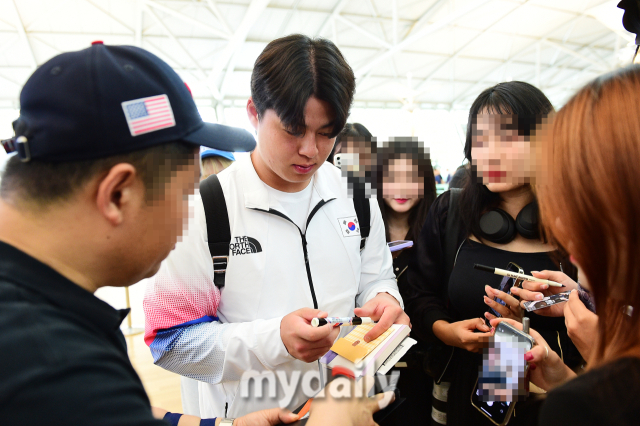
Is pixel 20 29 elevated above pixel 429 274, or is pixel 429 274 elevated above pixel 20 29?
pixel 20 29

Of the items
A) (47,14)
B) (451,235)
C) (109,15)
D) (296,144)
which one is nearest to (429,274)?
(451,235)

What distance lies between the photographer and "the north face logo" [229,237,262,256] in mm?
1236

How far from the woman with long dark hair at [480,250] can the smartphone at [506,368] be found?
10 centimetres

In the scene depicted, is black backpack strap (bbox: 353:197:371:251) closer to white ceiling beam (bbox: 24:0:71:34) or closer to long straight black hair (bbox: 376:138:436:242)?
long straight black hair (bbox: 376:138:436:242)

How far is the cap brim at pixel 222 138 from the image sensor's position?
83 centimetres

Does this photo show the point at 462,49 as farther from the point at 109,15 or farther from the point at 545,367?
the point at 545,367

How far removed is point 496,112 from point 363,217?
771mm

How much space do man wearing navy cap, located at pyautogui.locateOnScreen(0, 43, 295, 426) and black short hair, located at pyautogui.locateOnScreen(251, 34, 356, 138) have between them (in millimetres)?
457

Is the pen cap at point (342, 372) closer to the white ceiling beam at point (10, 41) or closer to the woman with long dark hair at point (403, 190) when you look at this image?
the woman with long dark hair at point (403, 190)

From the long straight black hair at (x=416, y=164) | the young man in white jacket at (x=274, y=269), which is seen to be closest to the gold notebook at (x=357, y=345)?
the young man in white jacket at (x=274, y=269)

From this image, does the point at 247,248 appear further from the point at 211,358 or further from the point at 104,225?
the point at 104,225

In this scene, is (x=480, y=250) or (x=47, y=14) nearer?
(x=480, y=250)

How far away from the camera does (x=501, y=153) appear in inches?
64.6

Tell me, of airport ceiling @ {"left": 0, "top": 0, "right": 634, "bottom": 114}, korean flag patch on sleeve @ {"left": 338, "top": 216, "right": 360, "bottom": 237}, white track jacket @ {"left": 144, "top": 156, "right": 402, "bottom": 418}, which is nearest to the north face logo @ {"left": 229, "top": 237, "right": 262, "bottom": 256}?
white track jacket @ {"left": 144, "top": 156, "right": 402, "bottom": 418}
